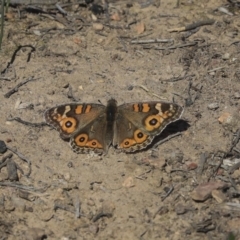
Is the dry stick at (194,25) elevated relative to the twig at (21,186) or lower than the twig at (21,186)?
elevated

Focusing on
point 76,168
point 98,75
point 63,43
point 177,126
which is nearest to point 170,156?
point 177,126

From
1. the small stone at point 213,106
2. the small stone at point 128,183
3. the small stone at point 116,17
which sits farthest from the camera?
the small stone at point 116,17

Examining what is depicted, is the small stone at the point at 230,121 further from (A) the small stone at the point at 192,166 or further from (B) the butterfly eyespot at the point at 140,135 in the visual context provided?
(B) the butterfly eyespot at the point at 140,135

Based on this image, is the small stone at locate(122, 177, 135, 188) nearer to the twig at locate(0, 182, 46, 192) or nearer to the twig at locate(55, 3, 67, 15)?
the twig at locate(0, 182, 46, 192)

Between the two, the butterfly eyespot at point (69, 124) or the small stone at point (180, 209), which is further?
the butterfly eyespot at point (69, 124)

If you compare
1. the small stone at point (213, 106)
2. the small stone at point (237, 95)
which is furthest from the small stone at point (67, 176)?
the small stone at point (237, 95)

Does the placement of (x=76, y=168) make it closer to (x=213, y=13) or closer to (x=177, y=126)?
(x=177, y=126)

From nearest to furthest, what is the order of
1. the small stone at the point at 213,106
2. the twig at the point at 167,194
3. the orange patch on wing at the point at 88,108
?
1. the twig at the point at 167,194
2. the orange patch on wing at the point at 88,108
3. the small stone at the point at 213,106
